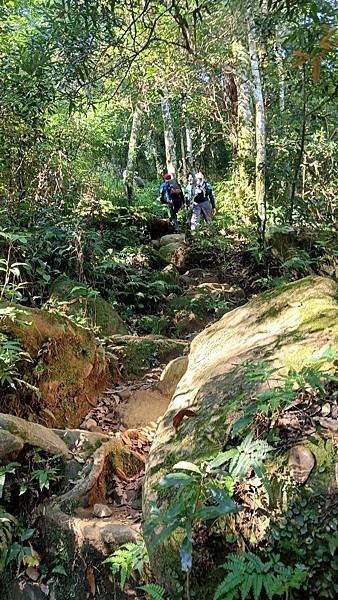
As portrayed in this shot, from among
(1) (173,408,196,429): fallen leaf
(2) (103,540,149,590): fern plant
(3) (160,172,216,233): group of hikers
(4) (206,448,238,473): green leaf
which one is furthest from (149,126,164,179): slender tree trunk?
(4) (206,448,238,473): green leaf

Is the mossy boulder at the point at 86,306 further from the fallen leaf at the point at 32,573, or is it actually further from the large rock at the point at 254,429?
the fallen leaf at the point at 32,573

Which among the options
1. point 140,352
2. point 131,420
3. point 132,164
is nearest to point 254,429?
point 131,420

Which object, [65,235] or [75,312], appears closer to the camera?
[75,312]

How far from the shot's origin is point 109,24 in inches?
184

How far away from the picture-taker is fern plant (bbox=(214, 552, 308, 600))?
1874mm

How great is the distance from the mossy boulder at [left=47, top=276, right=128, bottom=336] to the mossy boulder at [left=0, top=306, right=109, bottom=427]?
904 millimetres

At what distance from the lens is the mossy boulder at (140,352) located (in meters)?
6.16

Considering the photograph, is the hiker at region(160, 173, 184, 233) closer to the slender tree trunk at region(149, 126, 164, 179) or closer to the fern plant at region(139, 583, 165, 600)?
the fern plant at region(139, 583, 165, 600)

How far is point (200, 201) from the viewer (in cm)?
1264

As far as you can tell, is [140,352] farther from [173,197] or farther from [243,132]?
[243,132]

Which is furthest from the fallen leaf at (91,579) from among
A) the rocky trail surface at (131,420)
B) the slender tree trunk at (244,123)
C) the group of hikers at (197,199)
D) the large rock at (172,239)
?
the slender tree trunk at (244,123)

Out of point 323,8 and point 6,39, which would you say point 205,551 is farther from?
point 6,39

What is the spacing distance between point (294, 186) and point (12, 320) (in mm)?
6188

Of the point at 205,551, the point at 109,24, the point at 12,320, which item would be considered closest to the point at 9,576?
the point at 205,551
